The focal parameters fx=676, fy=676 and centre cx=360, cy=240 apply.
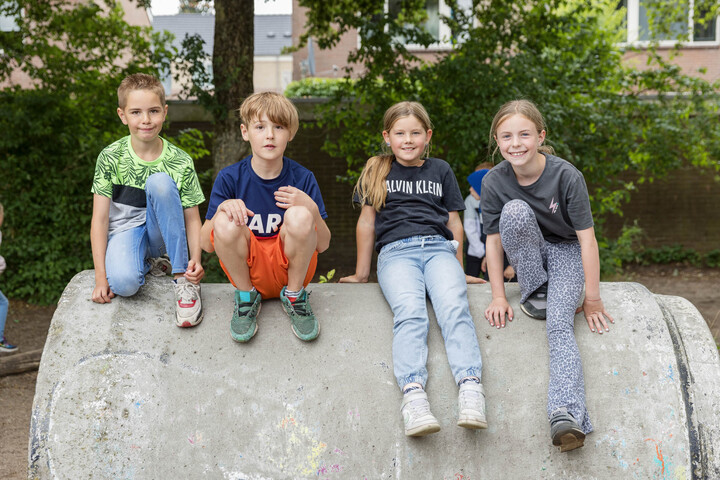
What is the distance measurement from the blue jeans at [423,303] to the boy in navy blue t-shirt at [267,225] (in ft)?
1.34

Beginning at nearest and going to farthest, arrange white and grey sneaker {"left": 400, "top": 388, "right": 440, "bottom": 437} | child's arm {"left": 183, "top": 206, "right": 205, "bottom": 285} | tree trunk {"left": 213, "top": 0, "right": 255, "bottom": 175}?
white and grey sneaker {"left": 400, "top": 388, "right": 440, "bottom": 437} → child's arm {"left": 183, "top": 206, "right": 205, "bottom": 285} → tree trunk {"left": 213, "top": 0, "right": 255, "bottom": 175}

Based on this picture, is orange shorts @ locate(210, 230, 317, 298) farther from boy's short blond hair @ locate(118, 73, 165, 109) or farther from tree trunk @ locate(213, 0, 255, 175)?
tree trunk @ locate(213, 0, 255, 175)

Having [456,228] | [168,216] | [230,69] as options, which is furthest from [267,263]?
[230,69]

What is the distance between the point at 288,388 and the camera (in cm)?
316

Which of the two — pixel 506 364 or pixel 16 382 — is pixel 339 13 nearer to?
pixel 16 382

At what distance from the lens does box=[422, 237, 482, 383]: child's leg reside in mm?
3129

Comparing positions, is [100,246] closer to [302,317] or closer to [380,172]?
[302,317]

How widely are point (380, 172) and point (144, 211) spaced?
1.31 metres

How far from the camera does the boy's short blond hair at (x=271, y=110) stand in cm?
338

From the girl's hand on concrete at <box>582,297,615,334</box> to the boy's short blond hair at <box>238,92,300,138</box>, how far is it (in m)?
1.70

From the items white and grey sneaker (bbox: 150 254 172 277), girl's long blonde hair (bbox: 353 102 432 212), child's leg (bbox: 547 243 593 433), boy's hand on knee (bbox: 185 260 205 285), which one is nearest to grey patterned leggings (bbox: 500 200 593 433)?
child's leg (bbox: 547 243 593 433)

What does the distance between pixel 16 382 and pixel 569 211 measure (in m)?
4.63

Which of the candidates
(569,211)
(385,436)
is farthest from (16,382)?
(569,211)

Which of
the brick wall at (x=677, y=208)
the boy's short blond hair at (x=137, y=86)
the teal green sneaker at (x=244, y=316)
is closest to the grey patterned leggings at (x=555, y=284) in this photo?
the teal green sneaker at (x=244, y=316)
